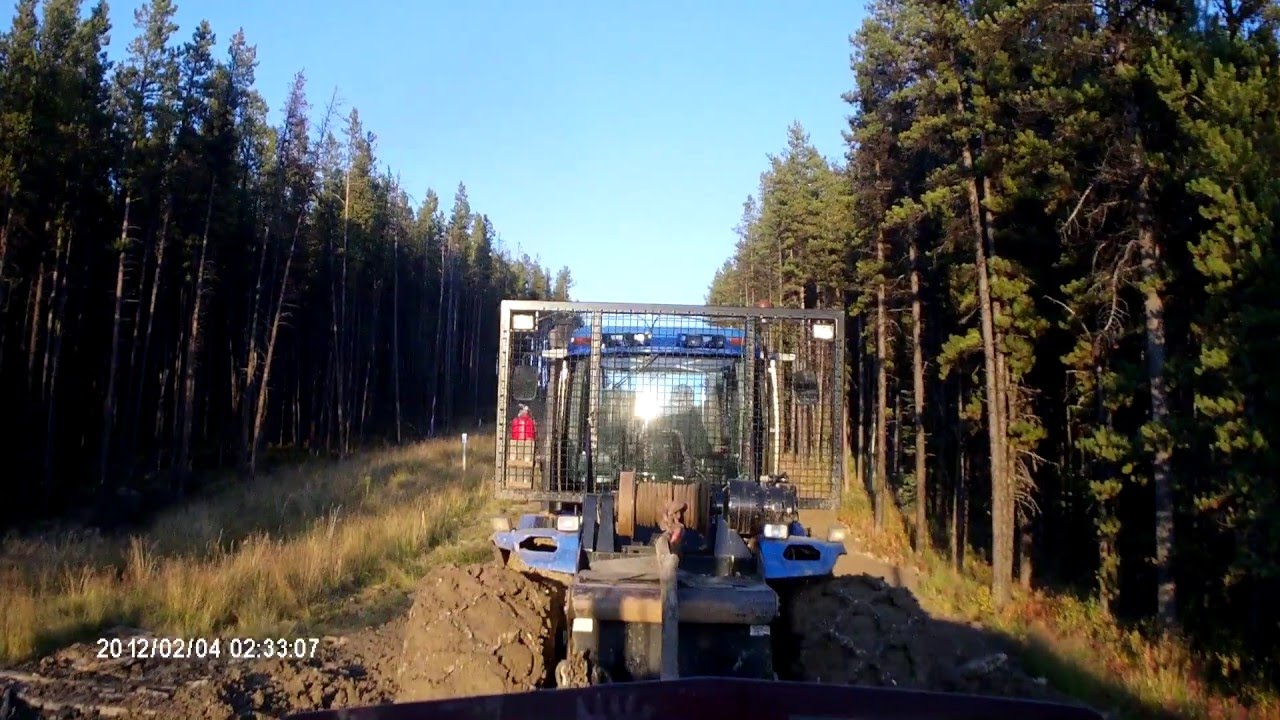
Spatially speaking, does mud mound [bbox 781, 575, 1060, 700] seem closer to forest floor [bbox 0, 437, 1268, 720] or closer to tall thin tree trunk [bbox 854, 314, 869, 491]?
forest floor [bbox 0, 437, 1268, 720]

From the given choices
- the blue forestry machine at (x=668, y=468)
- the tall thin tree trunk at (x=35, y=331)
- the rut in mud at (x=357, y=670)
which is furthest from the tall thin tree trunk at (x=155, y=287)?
the blue forestry machine at (x=668, y=468)

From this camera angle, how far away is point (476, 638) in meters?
6.06

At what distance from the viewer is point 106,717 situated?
7195 mm

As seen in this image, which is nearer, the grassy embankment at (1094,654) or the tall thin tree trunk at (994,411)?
the grassy embankment at (1094,654)

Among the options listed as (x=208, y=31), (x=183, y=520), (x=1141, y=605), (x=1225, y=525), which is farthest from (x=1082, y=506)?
(x=208, y=31)

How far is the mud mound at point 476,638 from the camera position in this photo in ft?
19.4

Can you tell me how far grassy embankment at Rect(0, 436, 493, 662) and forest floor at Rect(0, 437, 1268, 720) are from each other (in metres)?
0.04

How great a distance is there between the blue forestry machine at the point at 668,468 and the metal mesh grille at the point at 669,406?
0.5 inches

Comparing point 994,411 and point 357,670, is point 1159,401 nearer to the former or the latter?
point 994,411

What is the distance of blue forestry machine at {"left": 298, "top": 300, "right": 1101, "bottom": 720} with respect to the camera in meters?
6.11

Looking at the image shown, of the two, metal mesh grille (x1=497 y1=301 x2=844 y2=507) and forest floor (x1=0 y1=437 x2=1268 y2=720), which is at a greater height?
metal mesh grille (x1=497 y1=301 x2=844 y2=507)

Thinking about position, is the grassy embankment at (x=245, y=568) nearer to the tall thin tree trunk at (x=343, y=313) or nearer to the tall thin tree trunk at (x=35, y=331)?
the tall thin tree trunk at (x=35, y=331)

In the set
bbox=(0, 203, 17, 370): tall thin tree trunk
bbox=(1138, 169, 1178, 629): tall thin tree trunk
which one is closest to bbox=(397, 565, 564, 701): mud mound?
bbox=(1138, 169, 1178, 629): tall thin tree trunk

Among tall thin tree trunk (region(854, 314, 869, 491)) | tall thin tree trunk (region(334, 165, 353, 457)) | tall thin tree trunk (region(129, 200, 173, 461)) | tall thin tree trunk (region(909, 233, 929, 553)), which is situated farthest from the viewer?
tall thin tree trunk (region(334, 165, 353, 457))
